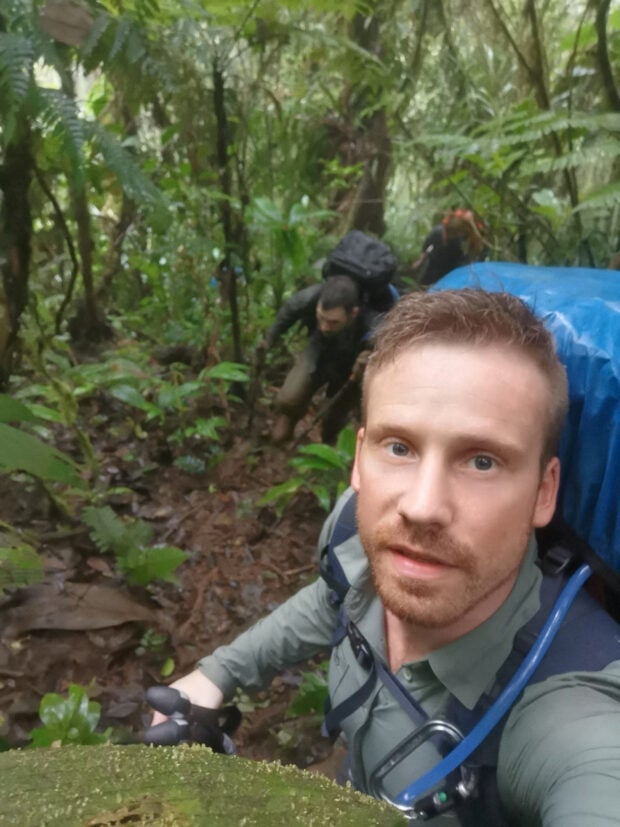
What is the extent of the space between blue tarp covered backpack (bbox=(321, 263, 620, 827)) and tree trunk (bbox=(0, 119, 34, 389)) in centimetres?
235

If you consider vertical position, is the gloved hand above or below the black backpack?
below

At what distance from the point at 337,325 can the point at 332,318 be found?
0.09 metres

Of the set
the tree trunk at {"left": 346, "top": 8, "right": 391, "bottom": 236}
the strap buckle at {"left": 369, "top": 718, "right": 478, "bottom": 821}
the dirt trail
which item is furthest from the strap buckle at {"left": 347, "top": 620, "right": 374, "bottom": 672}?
the tree trunk at {"left": 346, "top": 8, "right": 391, "bottom": 236}

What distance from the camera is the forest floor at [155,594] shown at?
9.22ft

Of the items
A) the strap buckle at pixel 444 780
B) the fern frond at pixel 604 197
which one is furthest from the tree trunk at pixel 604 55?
the strap buckle at pixel 444 780

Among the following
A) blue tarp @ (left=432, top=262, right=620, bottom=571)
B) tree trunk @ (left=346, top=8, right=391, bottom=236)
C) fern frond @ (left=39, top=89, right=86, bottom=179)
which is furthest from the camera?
tree trunk @ (left=346, top=8, right=391, bottom=236)

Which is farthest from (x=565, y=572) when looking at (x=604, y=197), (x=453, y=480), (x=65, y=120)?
(x=65, y=120)

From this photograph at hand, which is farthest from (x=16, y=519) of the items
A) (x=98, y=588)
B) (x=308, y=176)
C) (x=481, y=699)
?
(x=308, y=176)

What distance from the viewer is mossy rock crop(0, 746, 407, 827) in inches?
24.3

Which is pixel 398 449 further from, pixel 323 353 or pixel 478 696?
pixel 323 353

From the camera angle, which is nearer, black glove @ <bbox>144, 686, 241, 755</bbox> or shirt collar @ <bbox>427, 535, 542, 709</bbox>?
shirt collar @ <bbox>427, 535, 542, 709</bbox>

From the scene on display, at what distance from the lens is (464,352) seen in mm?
1347

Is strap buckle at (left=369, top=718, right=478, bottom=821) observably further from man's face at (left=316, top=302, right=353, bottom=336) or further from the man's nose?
man's face at (left=316, top=302, right=353, bottom=336)

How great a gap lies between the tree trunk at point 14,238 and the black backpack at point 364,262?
2169mm
